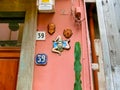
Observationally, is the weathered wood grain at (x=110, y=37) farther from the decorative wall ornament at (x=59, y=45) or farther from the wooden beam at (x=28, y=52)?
the wooden beam at (x=28, y=52)

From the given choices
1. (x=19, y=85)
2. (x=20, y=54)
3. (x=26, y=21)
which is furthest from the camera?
(x=26, y=21)

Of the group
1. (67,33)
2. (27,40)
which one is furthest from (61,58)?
(27,40)

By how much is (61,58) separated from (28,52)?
397 mm

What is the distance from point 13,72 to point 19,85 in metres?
0.27

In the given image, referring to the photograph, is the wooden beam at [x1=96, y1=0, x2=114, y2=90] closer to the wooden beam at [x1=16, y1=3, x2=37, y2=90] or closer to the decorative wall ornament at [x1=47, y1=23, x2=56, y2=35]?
the decorative wall ornament at [x1=47, y1=23, x2=56, y2=35]

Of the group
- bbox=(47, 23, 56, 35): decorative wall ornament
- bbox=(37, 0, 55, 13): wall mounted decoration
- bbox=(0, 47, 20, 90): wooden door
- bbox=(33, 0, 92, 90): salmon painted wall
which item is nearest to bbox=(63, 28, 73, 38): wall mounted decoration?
bbox=(33, 0, 92, 90): salmon painted wall

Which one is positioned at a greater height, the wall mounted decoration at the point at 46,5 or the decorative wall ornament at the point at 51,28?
the wall mounted decoration at the point at 46,5

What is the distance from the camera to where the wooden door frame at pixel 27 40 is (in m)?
2.52

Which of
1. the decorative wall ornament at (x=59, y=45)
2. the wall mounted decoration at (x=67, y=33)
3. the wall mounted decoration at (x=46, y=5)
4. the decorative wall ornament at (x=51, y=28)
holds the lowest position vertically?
the decorative wall ornament at (x=59, y=45)

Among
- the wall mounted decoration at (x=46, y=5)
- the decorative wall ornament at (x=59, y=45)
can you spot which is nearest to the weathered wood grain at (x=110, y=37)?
the decorative wall ornament at (x=59, y=45)

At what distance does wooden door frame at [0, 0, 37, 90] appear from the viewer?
2516 millimetres

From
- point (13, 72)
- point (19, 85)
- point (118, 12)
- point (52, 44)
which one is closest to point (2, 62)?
point (13, 72)

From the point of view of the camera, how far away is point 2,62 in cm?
276

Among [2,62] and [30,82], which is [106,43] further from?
[2,62]
